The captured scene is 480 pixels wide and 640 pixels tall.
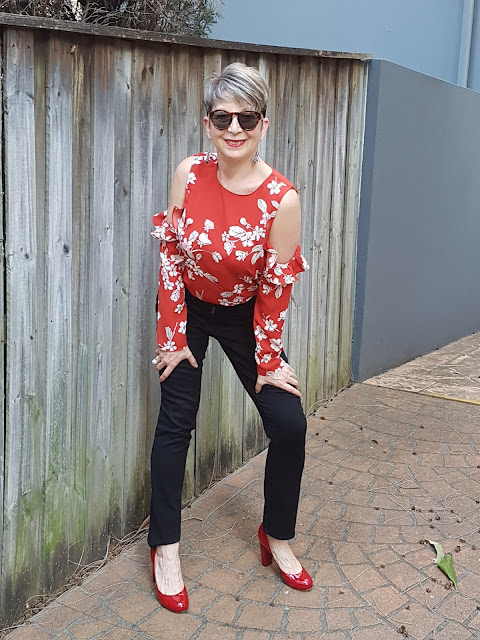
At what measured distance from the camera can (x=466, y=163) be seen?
727 cm

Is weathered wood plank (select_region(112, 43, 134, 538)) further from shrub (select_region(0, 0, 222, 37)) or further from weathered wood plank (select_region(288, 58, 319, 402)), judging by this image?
weathered wood plank (select_region(288, 58, 319, 402))

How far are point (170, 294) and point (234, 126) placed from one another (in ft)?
2.23

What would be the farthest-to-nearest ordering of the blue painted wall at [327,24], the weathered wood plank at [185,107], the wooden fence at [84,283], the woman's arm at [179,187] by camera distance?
the blue painted wall at [327,24]
the weathered wood plank at [185,107]
the woman's arm at [179,187]
the wooden fence at [84,283]

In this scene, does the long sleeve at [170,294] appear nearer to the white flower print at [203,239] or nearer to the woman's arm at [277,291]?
the white flower print at [203,239]

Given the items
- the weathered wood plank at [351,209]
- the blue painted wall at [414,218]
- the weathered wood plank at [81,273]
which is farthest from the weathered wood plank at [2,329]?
the blue painted wall at [414,218]

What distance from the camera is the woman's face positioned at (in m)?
2.94

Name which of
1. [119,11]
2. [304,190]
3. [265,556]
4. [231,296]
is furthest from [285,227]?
[119,11]

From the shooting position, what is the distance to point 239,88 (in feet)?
9.53

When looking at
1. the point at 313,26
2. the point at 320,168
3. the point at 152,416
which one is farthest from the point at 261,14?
the point at 152,416

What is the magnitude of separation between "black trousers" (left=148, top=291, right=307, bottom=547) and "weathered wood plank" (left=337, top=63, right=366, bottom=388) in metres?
2.37

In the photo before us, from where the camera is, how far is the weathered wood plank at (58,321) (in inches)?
116

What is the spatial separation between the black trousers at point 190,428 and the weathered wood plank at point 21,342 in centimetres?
47

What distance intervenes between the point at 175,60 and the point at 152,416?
1570mm

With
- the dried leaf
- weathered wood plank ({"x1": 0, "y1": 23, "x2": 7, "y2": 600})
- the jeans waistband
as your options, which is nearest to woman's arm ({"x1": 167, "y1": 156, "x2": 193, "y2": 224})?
the jeans waistband
